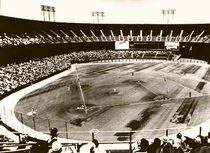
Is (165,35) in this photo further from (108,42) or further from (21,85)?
(21,85)

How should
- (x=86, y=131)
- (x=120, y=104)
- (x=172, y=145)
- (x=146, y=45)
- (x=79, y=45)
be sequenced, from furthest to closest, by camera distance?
(x=146, y=45)
(x=79, y=45)
(x=120, y=104)
(x=86, y=131)
(x=172, y=145)

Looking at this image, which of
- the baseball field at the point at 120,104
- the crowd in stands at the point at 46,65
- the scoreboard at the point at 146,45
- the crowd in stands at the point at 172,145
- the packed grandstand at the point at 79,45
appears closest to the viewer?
the crowd in stands at the point at 172,145

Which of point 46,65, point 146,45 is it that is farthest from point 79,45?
point 46,65

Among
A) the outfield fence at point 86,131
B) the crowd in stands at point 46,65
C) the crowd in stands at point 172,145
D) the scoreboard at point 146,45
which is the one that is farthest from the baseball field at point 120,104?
the scoreboard at point 146,45

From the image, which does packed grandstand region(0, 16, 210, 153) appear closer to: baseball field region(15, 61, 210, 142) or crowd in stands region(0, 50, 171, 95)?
crowd in stands region(0, 50, 171, 95)

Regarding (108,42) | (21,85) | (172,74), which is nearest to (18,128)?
Result: (21,85)

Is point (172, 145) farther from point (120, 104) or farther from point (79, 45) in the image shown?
point (79, 45)

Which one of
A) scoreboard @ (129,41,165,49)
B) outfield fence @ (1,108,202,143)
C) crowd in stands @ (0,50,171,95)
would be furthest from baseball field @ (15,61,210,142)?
scoreboard @ (129,41,165,49)

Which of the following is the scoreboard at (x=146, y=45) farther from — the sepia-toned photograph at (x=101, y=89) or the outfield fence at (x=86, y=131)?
the outfield fence at (x=86, y=131)
